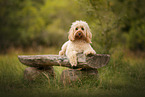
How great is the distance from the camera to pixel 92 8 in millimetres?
6332

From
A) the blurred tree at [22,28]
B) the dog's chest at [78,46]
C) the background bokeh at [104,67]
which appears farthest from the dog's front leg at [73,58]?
the blurred tree at [22,28]

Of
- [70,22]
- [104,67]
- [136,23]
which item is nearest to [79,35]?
[104,67]

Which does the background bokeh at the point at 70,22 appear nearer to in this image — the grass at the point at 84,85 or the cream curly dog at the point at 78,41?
the grass at the point at 84,85

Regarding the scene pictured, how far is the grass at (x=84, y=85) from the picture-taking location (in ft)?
11.7

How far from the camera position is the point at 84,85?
3.91 m

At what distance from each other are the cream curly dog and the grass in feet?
2.24

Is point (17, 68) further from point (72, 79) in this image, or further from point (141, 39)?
point (141, 39)

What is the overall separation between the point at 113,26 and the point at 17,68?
155 inches

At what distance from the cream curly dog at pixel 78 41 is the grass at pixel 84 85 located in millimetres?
683

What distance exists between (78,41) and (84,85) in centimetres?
109

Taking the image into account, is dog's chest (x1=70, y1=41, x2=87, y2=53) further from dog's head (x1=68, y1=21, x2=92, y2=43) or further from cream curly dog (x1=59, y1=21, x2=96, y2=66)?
dog's head (x1=68, y1=21, x2=92, y2=43)

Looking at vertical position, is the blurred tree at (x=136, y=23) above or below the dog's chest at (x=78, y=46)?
above

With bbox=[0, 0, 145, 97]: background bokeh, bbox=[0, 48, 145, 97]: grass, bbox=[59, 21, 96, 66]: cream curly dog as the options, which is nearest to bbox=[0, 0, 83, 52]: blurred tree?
bbox=[0, 0, 145, 97]: background bokeh

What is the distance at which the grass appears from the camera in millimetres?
3562
